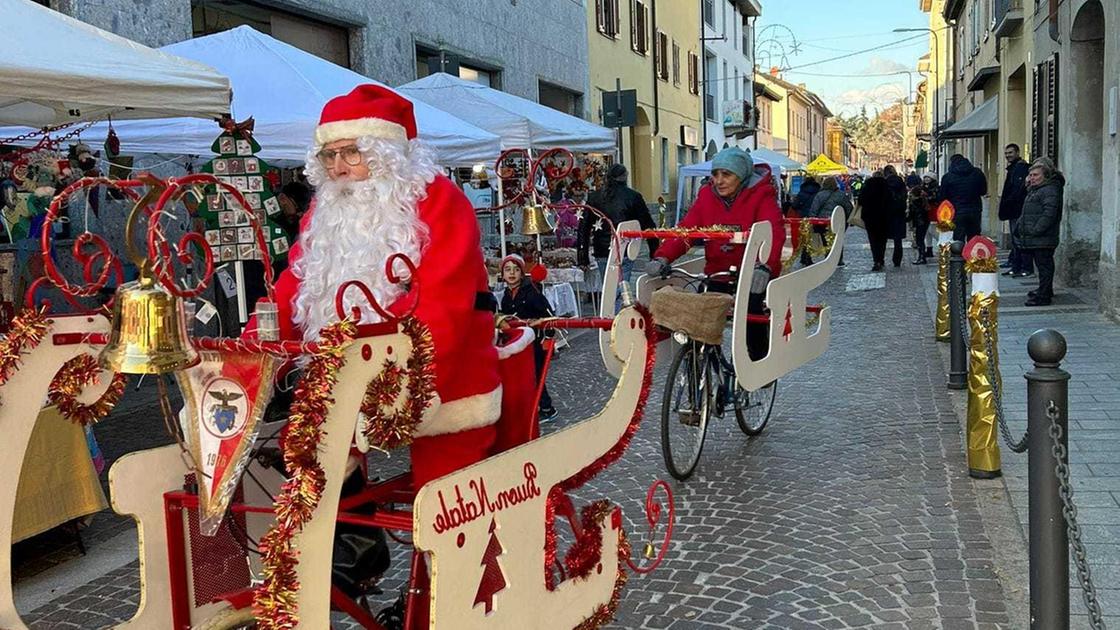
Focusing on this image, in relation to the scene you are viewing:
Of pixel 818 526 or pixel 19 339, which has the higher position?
pixel 19 339

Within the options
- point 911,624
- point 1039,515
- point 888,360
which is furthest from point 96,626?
point 888,360

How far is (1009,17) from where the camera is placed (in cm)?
1717

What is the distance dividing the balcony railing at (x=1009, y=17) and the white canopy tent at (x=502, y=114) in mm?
8789

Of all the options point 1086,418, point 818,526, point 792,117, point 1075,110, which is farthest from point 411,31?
point 792,117

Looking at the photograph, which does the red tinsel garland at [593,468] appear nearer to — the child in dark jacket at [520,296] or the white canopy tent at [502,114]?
the child in dark jacket at [520,296]

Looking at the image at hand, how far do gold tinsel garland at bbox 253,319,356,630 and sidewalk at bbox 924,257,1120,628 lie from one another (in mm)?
2793

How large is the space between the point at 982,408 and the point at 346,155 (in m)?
3.69

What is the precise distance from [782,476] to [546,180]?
261 inches

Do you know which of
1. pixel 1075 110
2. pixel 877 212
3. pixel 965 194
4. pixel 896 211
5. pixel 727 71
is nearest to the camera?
pixel 1075 110

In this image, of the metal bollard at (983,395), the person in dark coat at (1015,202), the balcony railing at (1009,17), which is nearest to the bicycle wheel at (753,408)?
the metal bollard at (983,395)

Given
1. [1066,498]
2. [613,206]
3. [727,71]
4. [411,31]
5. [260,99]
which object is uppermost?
[727,71]

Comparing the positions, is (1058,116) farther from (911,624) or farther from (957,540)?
(911,624)

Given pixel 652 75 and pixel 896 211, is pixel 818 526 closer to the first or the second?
pixel 896 211

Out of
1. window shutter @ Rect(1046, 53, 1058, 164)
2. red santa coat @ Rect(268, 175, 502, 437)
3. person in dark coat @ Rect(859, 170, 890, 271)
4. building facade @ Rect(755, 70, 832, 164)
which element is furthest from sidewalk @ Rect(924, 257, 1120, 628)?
building facade @ Rect(755, 70, 832, 164)
